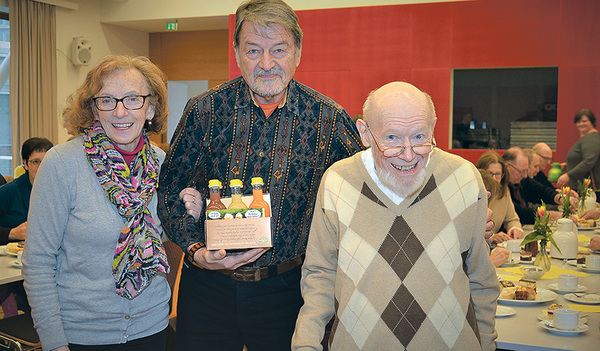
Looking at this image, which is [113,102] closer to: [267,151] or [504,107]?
[267,151]

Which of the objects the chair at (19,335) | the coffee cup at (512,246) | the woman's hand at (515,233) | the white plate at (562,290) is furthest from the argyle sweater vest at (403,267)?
the woman's hand at (515,233)

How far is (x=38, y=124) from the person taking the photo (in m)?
9.64

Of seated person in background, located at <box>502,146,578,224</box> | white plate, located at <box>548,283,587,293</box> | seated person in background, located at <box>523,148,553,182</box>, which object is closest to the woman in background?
seated person in background, located at <box>523,148,553,182</box>

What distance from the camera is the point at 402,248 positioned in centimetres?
163

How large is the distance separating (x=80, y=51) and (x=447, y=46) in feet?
20.6

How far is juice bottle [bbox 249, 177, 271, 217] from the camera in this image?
1749 mm

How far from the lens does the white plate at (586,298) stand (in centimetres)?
258

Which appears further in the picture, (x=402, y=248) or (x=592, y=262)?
(x=592, y=262)

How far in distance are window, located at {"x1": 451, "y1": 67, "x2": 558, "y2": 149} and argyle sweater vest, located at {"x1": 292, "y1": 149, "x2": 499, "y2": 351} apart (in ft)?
22.5

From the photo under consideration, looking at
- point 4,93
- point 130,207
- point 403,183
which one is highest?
point 4,93

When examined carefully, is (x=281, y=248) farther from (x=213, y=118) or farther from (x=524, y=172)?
(x=524, y=172)

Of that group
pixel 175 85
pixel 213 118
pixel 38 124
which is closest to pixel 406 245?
pixel 213 118

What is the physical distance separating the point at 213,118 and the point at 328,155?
0.43 m

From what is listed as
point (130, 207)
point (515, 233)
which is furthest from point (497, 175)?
point (130, 207)
